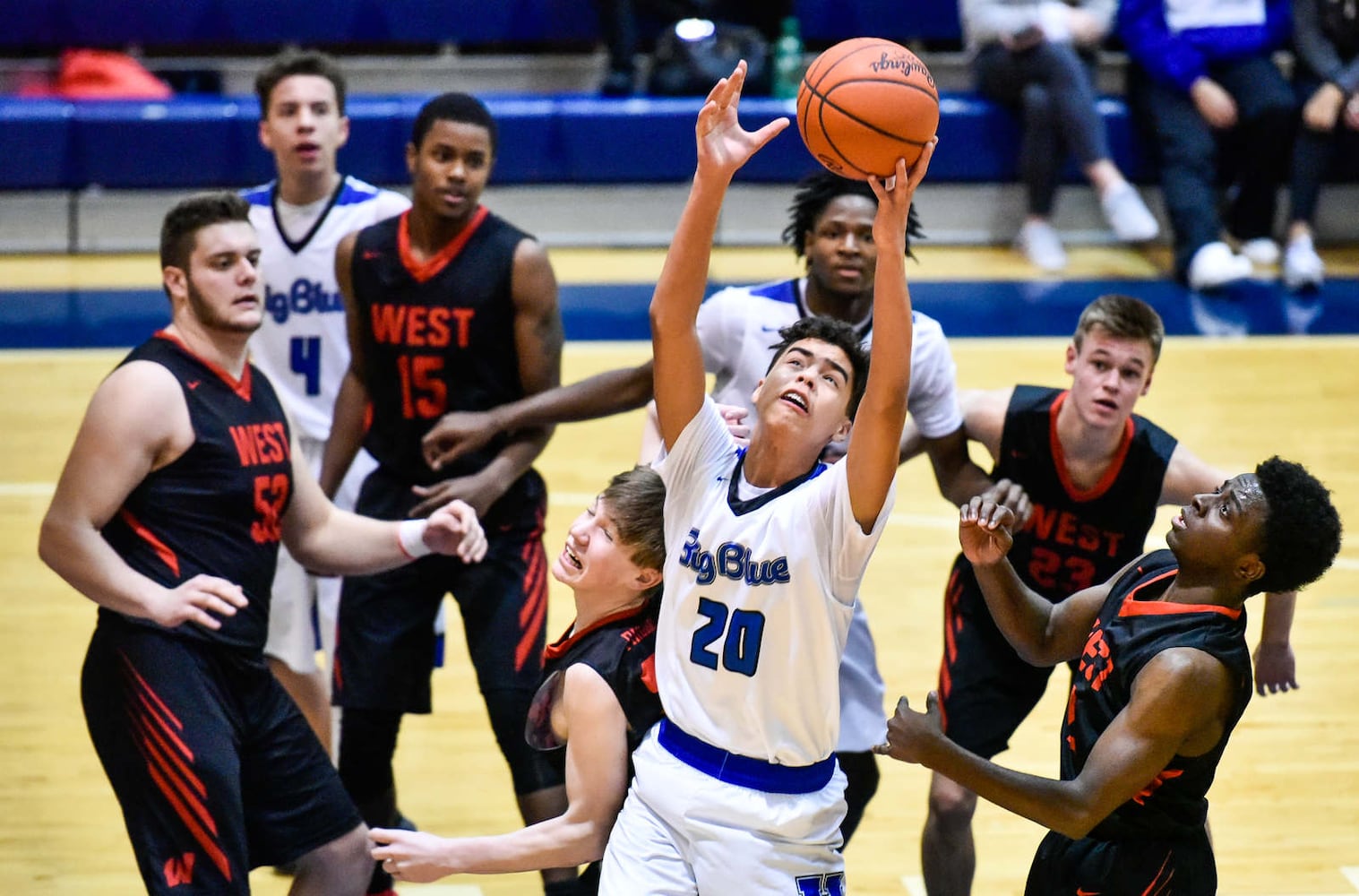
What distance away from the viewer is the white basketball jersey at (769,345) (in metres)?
4.45

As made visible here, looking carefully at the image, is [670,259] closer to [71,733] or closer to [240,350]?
[240,350]

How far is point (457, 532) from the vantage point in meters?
4.21

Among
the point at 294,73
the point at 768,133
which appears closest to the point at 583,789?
the point at 768,133

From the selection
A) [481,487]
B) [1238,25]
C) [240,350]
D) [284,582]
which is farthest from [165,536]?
[1238,25]

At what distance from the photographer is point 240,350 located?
13.6 feet

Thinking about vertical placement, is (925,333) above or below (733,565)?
above

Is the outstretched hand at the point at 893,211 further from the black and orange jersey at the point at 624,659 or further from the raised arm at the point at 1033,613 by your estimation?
the black and orange jersey at the point at 624,659

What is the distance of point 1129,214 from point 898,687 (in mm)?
5878

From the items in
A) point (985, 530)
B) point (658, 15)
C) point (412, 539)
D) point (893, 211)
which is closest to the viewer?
point (893, 211)

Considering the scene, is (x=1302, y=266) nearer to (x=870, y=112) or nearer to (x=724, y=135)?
(x=870, y=112)

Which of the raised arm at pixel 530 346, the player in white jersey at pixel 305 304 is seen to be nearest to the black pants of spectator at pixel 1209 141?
the player in white jersey at pixel 305 304

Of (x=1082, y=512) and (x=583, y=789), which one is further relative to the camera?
(x=1082, y=512)

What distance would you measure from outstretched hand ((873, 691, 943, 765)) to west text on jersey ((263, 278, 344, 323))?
2.80 metres

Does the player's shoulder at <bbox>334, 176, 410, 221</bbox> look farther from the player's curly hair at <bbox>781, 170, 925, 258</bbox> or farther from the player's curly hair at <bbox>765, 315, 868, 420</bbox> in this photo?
the player's curly hair at <bbox>765, 315, 868, 420</bbox>
